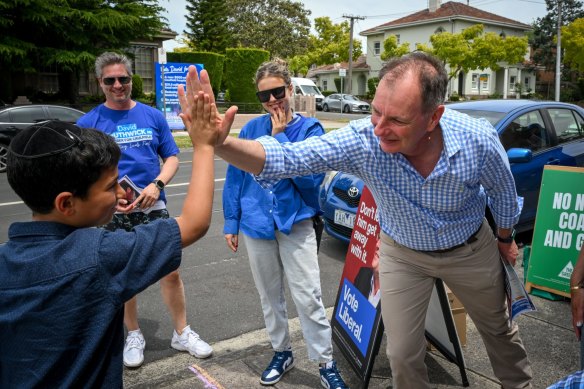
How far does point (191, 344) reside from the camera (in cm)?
365

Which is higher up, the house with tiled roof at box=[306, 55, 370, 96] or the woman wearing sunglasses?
the house with tiled roof at box=[306, 55, 370, 96]

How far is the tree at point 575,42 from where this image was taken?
37969mm

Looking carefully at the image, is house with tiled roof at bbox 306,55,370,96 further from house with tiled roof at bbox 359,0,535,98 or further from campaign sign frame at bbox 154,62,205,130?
campaign sign frame at bbox 154,62,205,130

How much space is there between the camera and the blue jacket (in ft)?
10.2

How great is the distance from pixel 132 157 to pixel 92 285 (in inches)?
85.5

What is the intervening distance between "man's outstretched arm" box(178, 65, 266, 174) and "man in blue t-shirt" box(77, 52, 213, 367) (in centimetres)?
141

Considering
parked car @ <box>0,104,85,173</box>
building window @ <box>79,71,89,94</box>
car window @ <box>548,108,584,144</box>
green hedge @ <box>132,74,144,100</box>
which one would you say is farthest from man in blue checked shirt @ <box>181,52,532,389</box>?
building window @ <box>79,71,89,94</box>

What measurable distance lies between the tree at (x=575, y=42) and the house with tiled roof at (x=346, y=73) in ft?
73.9

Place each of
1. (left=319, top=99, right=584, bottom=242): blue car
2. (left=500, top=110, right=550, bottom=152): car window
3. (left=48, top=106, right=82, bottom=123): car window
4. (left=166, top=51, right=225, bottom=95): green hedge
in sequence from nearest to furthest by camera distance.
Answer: (left=319, top=99, right=584, bottom=242): blue car < (left=500, top=110, right=550, bottom=152): car window < (left=48, top=106, right=82, bottom=123): car window < (left=166, top=51, right=225, bottom=95): green hedge

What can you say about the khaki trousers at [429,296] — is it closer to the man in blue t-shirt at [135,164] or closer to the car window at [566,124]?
the man in blue t-shirt at [135,164]

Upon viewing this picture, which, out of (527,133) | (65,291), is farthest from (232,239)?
(527,133)

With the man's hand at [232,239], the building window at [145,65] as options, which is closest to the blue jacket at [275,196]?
the man's hand at [232,239]

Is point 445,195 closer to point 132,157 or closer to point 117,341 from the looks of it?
point 117,341

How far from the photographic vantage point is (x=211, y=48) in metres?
47.5
